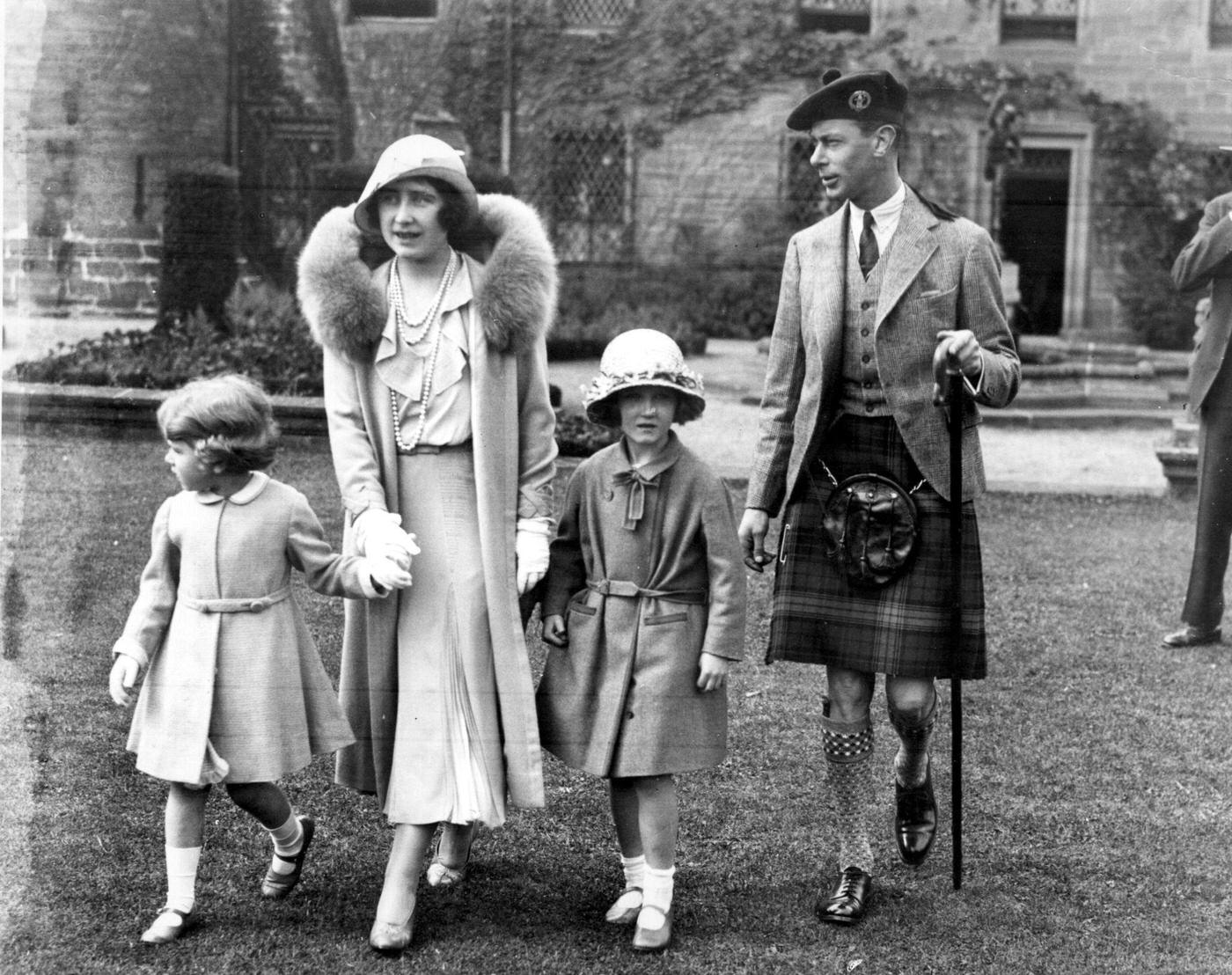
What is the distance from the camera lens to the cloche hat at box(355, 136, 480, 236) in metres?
3.26

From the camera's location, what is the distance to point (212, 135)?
495 centimetres

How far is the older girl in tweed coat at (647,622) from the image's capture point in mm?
3303

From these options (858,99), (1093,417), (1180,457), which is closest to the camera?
(858,99)

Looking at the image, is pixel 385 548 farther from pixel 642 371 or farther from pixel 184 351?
pixel 184 351

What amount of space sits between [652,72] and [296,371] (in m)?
2.13

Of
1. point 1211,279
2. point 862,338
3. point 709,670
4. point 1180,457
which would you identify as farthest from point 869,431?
point 1180,457

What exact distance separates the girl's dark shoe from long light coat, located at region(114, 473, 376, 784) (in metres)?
1.27

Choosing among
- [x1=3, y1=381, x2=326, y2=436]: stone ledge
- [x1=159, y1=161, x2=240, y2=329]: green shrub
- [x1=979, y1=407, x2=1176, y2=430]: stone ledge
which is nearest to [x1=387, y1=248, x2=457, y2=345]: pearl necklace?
[x1=159, y1=161, x2=240, y2=329]: green shrub

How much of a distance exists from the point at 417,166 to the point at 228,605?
3.52ft

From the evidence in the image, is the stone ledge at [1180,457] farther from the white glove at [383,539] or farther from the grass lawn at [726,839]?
the white glove at [383,539]

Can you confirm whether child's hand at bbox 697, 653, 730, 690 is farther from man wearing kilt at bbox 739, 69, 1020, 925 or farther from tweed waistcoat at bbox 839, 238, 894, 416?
tweed waistcoat at bbox 839, 238, 894, 416

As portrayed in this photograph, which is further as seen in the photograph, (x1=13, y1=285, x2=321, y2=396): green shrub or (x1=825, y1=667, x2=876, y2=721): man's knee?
(x1=13, y1=285, x2=321, y2=396): green shrub

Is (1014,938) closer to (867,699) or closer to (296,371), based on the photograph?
(867,699)

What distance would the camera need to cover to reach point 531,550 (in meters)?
3.36
